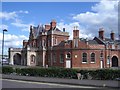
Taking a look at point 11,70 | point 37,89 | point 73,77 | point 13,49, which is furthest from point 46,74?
point 13,49

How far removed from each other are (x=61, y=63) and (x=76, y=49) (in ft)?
18.4

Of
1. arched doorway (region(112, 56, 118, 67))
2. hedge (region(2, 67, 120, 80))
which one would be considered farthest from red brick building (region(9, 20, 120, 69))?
hedge (region(2, 67, 120, 80))

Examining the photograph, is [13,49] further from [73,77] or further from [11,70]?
[73,77]

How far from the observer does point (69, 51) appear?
58.0 metres

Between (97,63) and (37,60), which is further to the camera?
(37,60)

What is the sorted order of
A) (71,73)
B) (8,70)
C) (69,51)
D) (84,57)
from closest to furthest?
(71,73) → (8,70) → (84,57) → (69,51)

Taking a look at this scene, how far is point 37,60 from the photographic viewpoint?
70.9 meters

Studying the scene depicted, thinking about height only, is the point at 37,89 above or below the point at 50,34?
below

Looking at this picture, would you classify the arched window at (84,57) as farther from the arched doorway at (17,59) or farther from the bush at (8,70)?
the arched doorway at (17,59)

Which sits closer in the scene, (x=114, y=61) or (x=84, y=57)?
(x=84, y=57)

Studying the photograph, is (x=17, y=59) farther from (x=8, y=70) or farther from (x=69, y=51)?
(x=8, y=70)

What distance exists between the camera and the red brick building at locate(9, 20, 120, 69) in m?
57.0

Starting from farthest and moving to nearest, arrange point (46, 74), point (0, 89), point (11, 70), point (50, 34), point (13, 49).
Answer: point (13, 49)
point (50, 34)
point (11, 70)
point (46, 74)
point (0, 89)

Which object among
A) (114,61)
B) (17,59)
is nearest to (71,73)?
(114,61)
